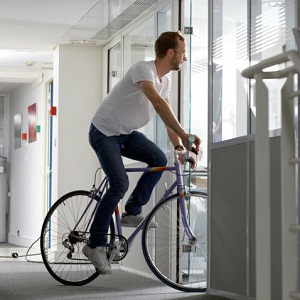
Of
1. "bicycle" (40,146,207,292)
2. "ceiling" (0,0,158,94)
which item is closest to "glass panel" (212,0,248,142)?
"bicycle" (40,146,207,292)

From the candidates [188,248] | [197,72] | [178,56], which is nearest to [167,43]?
[178,56]

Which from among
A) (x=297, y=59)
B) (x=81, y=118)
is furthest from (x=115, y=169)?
(x=81, y=118)

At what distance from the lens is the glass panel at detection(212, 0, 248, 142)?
411 centimetres

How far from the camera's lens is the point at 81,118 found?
736cm

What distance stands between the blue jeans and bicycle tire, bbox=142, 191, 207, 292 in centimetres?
15

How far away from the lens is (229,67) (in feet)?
14.0

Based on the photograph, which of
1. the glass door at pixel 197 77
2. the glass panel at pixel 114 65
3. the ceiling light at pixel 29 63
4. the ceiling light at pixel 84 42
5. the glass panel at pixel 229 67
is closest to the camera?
the glass panel at pixel 229 67

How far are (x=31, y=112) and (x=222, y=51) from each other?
6505 millimetres

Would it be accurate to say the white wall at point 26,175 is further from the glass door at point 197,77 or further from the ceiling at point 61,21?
the glass door at point 197,77

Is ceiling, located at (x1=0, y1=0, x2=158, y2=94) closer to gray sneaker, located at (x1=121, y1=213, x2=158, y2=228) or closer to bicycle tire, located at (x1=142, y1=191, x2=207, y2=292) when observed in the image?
bicycle tire, located at (x1=142, y1=191, x2=207, y2=292)

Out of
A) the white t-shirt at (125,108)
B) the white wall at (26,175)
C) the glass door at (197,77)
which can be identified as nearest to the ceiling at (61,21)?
the glass door at (197,77)

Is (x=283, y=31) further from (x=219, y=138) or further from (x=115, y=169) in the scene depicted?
(x=115, y=169)

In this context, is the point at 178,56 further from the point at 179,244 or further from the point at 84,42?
the point at 84,42

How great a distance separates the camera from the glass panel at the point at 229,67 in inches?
162
